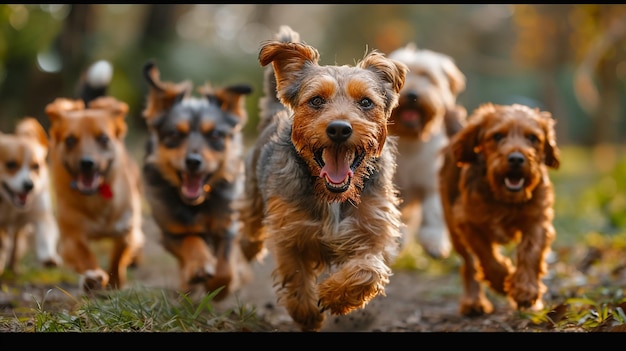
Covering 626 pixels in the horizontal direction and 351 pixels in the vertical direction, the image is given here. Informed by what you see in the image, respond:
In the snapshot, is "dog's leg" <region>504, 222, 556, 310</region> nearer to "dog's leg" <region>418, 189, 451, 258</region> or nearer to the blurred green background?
the blurred green background

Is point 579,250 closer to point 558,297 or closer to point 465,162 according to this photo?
point 558,297

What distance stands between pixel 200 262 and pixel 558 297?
3.04 meters

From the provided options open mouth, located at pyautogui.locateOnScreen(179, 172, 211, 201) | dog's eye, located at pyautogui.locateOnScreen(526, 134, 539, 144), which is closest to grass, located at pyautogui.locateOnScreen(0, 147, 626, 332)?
open mouth, located at pyautogui.locateOnScreen(179, 172, 211, 201)

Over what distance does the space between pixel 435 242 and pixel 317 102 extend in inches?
151

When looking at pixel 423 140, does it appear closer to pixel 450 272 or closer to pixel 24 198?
pixel 450 272

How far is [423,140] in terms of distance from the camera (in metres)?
7.92

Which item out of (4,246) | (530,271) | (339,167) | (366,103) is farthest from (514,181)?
(4,246)

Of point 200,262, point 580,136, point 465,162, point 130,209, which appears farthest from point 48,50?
point 580,136

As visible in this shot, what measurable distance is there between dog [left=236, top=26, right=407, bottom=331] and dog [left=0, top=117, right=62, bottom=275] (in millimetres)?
2888

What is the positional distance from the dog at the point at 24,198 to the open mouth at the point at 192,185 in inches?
62.3

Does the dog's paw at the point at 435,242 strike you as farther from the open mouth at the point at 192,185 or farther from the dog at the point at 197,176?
the open mouth at the point at 192,185

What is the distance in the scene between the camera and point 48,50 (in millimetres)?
16594

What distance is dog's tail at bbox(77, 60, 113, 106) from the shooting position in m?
8.26

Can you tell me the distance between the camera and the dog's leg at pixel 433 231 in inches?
306
